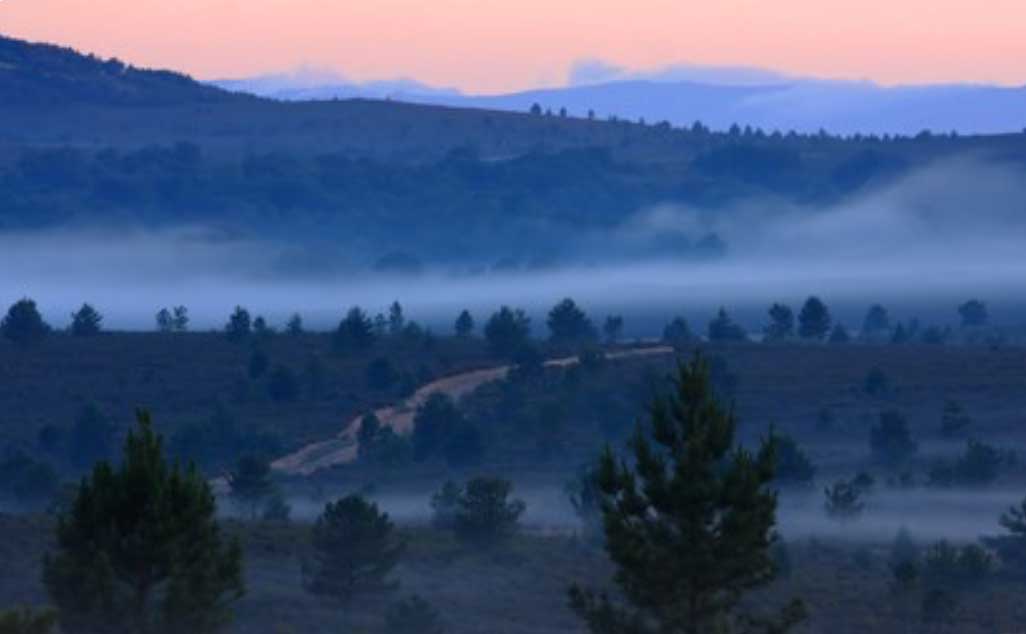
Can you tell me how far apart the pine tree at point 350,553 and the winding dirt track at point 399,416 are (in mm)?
25033

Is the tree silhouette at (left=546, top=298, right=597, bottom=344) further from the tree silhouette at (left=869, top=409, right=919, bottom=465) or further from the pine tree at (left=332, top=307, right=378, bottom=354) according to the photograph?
the tree silhouette at (left=869, top=409, right=919, bottom=465)

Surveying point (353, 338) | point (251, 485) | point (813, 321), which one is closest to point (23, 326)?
point (353, 338)

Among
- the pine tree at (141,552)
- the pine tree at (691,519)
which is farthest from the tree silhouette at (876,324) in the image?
the pine tree at (691,519)

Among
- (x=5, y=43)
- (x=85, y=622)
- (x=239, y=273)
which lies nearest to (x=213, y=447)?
(x=85, y=622)

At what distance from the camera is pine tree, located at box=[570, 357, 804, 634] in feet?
73.9

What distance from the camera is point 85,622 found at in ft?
79.8

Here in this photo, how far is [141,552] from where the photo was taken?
23.8 metres

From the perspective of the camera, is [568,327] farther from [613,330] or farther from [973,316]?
[973,316]

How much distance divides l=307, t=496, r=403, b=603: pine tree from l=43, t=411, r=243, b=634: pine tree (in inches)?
559

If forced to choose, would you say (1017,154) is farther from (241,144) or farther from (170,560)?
(170,560)

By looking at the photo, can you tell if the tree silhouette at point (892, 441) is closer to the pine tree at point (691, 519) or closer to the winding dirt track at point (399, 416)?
the winding dirt track at point (399, 416)

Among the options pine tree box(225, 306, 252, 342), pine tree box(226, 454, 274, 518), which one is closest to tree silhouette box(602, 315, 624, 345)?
pine tree box(225, 306, 252, 342)

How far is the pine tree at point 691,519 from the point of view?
22531mm

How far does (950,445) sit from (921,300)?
61.9 meters
